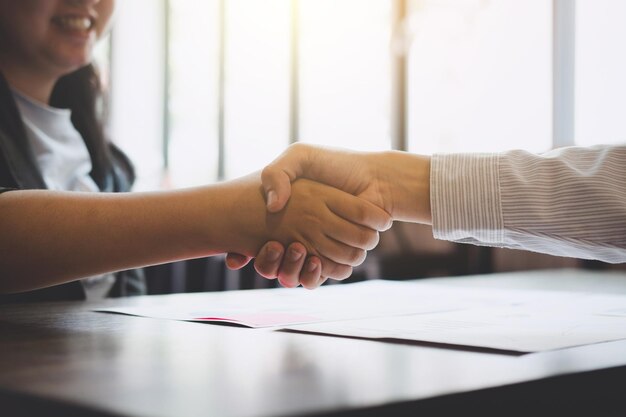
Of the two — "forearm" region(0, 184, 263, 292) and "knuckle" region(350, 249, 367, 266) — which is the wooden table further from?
"knuckle" region(350, 249, 367, 266)

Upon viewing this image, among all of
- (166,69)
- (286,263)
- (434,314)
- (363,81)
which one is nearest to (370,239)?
(286,263)

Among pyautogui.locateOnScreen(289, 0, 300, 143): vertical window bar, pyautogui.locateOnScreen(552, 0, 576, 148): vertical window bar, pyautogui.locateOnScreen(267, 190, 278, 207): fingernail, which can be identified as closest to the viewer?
pyautogui.locateOnScreen(267, 190, 278, 207): fingernail

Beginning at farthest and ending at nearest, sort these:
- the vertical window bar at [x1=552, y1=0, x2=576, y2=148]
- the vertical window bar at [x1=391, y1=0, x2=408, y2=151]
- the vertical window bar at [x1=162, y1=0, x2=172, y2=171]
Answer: the vertical window bar at [x1=162, y1=0, x2=172, y2=171]
the vertical window bar at [x1=391, y1=0, x2=408, y2=151]
the vertical window bar at [x1=552, y1=0, x2=576, y2=148]

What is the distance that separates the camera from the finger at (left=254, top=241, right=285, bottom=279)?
1.09 metres

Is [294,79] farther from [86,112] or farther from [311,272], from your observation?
[311,272]

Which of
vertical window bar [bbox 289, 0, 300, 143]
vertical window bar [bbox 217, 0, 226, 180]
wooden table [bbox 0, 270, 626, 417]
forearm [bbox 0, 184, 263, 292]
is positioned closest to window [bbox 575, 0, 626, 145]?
vertical window bar [bbox 289, 0, 300, 143]

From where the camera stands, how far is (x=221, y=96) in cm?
569

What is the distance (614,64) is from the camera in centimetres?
388

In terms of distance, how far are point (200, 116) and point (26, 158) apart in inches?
174

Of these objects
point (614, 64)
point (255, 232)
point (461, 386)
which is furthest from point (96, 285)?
point (614, 64)

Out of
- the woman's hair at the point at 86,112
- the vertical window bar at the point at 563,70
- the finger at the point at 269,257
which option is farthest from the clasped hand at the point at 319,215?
the vertical window bar at the point at 563,70

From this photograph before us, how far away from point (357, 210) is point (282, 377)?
26.2 inches

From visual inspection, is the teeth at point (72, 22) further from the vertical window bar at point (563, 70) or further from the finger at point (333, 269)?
the vertical window bar at point (563, 70)

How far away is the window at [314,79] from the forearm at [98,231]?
3.64 metres
